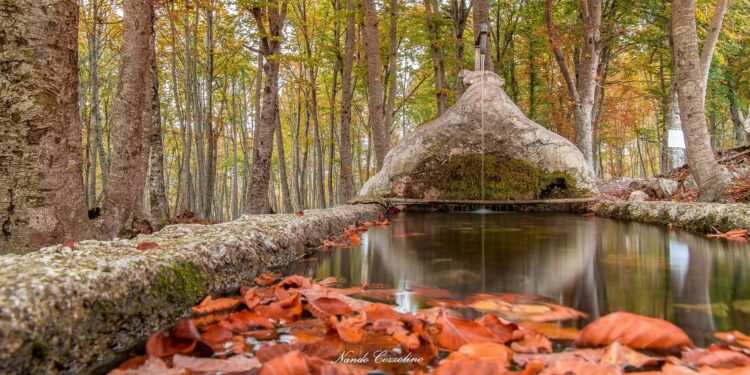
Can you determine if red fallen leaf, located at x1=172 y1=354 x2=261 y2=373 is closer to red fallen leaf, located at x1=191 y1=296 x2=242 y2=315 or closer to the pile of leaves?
the pile of leaves

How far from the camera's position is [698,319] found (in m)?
1.62

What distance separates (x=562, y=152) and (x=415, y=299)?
764cm

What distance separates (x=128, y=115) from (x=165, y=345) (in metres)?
3.47

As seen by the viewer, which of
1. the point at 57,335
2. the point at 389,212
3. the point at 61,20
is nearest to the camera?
the point at 57,335

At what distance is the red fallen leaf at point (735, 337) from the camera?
135 centimetres

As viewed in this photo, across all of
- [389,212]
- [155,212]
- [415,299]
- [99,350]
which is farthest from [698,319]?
[155,212]

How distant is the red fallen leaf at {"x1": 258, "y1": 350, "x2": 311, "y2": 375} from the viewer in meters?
1.04

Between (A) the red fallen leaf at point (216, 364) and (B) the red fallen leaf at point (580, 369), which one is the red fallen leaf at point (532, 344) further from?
(A) the red fallen leaf at point (216, 364)

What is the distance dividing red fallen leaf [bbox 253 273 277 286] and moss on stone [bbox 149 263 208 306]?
370mm

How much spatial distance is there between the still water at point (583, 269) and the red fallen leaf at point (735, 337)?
4cm

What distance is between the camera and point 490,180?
880 centimetres

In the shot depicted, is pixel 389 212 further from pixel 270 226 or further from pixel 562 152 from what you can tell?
pixel 270 226

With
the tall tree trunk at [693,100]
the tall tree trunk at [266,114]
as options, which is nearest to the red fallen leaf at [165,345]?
the tall tree trunk at [693,100]

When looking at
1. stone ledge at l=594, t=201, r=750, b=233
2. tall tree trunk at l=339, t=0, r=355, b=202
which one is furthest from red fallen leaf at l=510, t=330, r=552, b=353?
tall tree trunk at l=339, t=0, r=355, b=202
